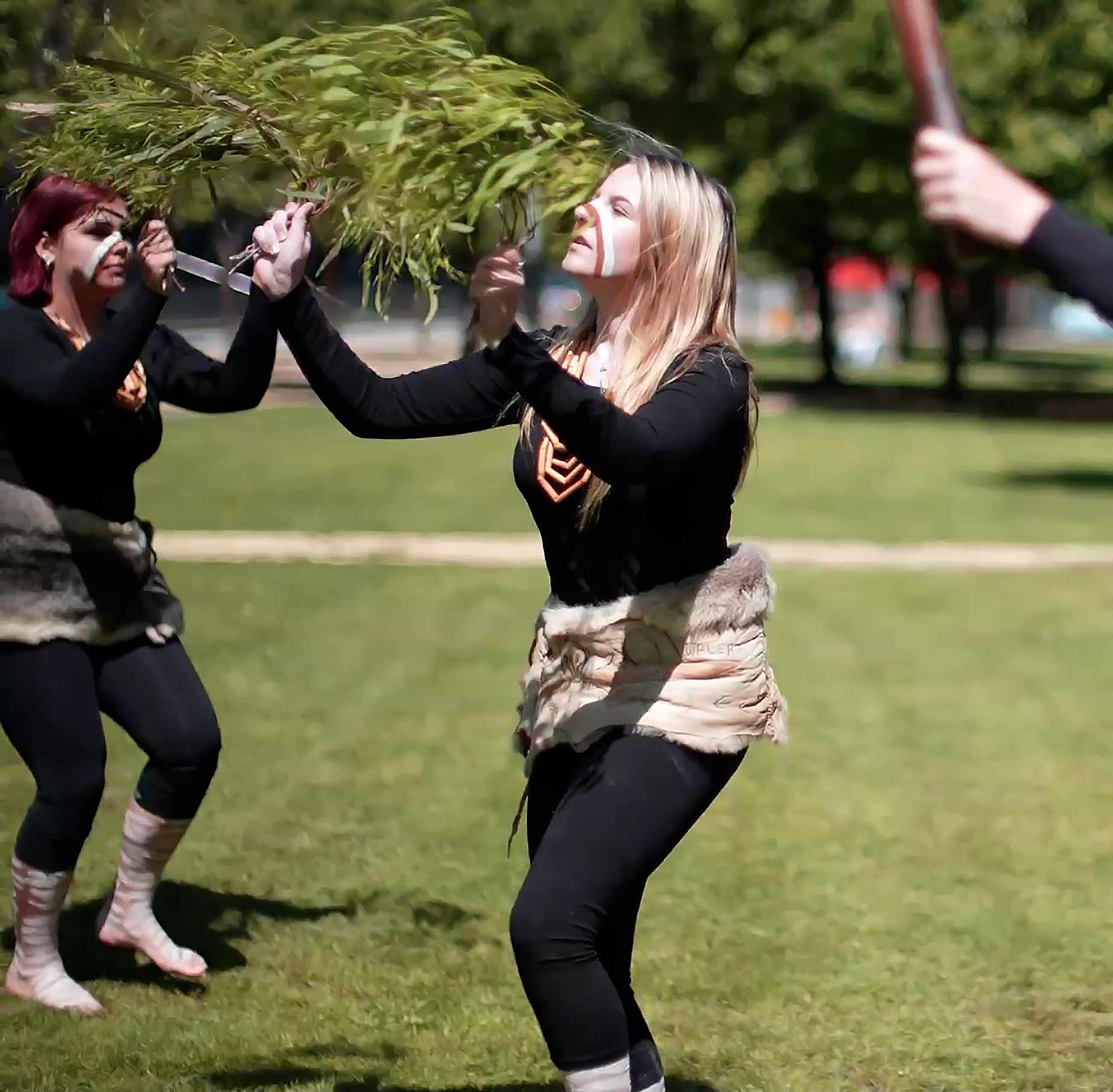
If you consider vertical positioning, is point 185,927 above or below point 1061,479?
above

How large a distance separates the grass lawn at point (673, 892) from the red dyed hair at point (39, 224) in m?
1.94

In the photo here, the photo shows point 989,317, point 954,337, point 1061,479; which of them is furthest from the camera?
point 989,317

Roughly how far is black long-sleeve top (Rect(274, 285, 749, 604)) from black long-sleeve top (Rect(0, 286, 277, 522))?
0.41 meters

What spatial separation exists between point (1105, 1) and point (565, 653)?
28669mm

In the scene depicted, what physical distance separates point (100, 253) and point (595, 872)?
7.04ft

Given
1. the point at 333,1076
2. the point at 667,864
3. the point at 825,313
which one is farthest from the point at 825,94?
the point at 333,1076

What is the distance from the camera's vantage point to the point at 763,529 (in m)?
17.2

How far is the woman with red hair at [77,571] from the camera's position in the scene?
4773mm

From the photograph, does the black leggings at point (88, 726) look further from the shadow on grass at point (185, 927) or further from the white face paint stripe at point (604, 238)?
the white face paint stripe at point (604, 238)

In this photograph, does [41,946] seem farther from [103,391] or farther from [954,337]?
[954,337]

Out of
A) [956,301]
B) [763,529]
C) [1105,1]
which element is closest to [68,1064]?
[763,529]

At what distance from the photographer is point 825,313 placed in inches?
1704

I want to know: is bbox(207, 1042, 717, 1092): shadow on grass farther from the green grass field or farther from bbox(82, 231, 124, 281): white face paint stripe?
bbox(82, 231, 124, 281): white face paint stripe

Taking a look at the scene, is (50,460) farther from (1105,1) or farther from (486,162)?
(1105,1)
